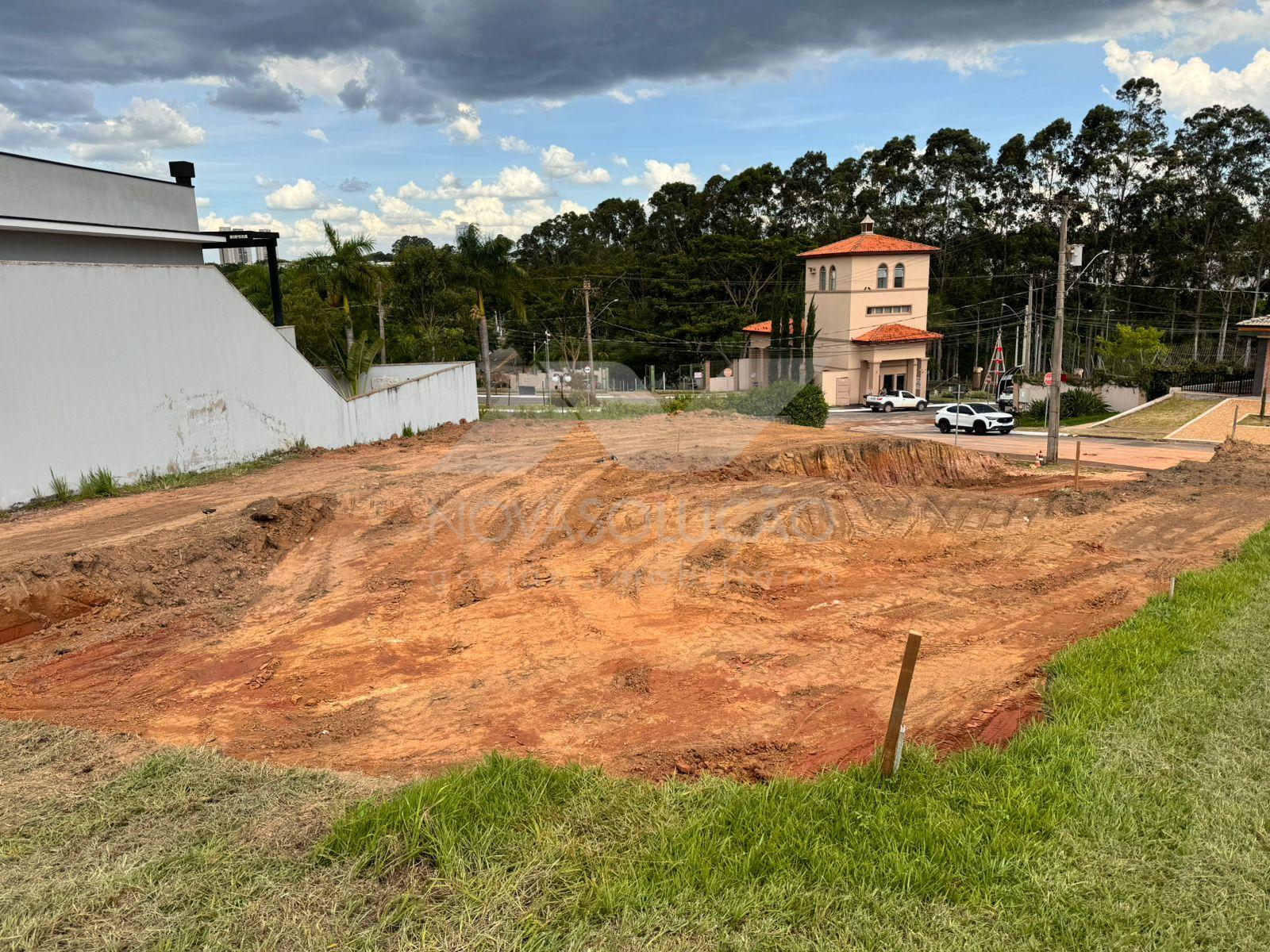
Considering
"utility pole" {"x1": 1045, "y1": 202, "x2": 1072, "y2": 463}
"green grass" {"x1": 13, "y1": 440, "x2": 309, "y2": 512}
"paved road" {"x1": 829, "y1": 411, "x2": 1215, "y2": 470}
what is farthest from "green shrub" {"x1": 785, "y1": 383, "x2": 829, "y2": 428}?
"green grass" {"x1": 13, "y1": 440, "x2": 309, "y2": 512}

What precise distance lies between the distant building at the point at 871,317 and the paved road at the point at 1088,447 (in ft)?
46.6

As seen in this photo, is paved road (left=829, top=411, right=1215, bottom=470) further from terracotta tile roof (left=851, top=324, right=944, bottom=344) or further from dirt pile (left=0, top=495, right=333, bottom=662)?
dirt pile (left=0, top=495, right=333, bottom=662)

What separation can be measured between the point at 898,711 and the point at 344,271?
3523 cm

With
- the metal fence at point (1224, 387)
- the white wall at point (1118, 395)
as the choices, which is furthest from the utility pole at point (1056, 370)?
the metal fence at point (1224, 387)

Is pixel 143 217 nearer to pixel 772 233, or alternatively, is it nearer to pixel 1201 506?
pixel 1201 506

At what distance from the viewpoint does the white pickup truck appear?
165 ft

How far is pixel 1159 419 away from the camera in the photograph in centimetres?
3669

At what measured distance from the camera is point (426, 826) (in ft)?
16.2

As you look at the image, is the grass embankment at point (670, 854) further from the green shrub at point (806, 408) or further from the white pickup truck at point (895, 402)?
the white pickup truck at point (895, 402)

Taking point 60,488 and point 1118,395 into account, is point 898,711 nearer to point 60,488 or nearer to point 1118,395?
point 60,488

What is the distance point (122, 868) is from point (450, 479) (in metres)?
14.0

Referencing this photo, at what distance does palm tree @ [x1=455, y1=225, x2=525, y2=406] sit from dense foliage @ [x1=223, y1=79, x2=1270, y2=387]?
5429mm

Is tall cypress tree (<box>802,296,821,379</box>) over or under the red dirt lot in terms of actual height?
over

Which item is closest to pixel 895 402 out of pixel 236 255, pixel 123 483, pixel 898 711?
pixel 236 255
